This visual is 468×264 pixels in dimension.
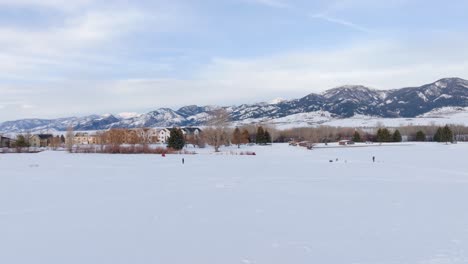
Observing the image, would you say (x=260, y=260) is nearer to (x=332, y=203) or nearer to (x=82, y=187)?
(x=332, y=203)

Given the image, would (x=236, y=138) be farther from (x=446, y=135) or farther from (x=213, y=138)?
(x=446, y=135)

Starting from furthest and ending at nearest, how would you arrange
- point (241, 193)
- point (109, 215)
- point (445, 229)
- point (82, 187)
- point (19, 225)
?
point (82, 187) < point (241, 193) < point (109, 215) < point (19, 225) < point (445, 229)

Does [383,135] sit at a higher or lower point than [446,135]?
higher

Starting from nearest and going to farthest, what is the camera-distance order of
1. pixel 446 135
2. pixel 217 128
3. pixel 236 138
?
pixel 217 128 < pixel 236 138 < pixel 446 135

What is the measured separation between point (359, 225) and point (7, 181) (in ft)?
60.7

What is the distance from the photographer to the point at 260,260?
25.8 ft

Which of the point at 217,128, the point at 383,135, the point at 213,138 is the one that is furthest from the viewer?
the point at 383,135

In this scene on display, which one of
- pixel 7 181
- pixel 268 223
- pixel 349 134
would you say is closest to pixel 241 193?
pixel 268 223

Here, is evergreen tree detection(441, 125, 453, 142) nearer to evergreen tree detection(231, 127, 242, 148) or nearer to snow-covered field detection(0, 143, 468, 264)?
evergreen tree detection(231, 127, 242, 148)

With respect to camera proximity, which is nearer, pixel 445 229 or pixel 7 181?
pixel 445 229

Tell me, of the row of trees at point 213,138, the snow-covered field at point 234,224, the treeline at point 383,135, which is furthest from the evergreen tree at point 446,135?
the snow-covered field at point 234,224

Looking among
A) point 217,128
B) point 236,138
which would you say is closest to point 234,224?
point 217,128

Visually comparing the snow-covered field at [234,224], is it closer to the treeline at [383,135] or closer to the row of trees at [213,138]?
the row of trees at [213,138]

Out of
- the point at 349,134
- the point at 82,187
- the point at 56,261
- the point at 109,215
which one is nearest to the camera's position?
the point at 56,261
